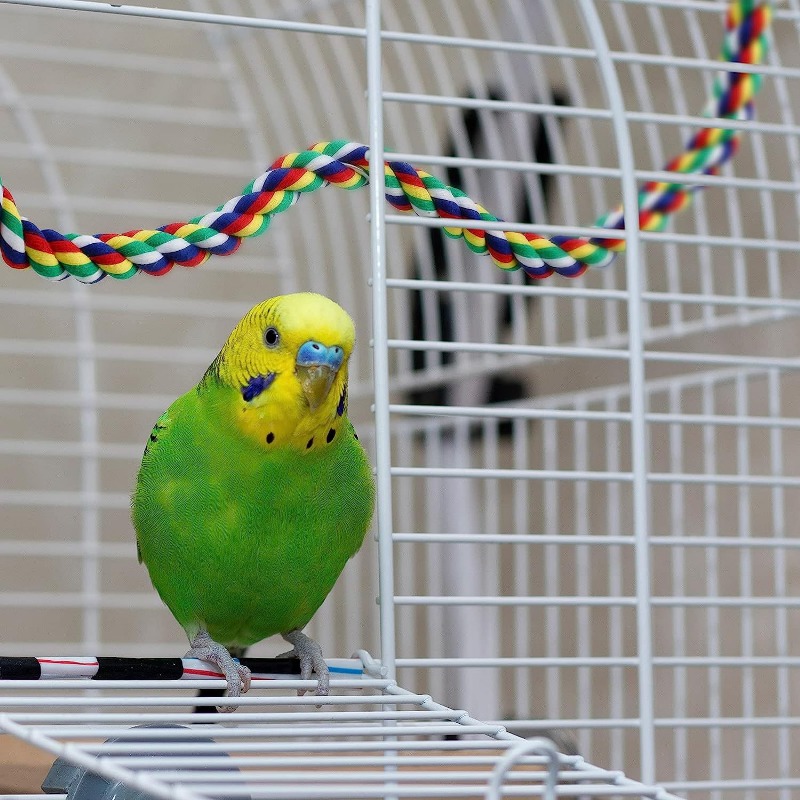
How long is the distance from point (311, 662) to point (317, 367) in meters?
0.29

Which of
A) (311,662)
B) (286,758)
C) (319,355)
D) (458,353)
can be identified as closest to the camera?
(286,758)

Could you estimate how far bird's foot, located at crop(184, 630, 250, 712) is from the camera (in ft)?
3.28

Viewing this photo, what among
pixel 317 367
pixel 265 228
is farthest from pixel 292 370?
pixel 265 228

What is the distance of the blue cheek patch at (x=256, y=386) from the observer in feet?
3.23

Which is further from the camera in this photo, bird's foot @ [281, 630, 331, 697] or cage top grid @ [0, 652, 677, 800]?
bird's foot @ [281, 630, 331, 697]

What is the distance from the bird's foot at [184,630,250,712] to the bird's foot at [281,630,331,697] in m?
0.06

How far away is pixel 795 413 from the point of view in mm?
2039

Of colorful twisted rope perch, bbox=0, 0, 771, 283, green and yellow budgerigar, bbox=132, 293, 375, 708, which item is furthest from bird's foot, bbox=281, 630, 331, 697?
colorful twisted rope perch, bbox=0, 0, 771, 283

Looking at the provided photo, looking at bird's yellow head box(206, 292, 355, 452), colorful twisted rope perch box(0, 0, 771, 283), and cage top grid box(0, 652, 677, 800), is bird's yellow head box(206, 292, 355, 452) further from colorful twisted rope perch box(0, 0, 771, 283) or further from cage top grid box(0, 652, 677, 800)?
cage top grid box(0, 652, 677, 800)

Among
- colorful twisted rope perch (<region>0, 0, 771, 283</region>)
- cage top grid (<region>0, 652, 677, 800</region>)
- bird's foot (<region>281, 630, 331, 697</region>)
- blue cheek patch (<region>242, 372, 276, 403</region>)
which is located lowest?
bird's foot (<region>281, 630, 331, 697</region>)

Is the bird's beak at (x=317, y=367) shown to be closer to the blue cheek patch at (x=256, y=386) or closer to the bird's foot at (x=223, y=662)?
the blue cheek patch at (x=256, y=386)

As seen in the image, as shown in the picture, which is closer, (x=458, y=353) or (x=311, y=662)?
(x=311, y=662)

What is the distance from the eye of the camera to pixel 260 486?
1017 mm

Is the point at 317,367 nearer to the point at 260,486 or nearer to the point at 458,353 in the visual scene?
the point at 260,486
